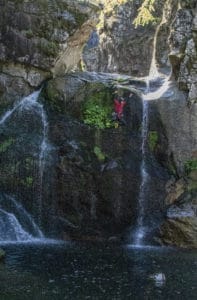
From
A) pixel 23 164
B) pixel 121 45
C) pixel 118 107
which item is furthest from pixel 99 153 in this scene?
pixel 121 45

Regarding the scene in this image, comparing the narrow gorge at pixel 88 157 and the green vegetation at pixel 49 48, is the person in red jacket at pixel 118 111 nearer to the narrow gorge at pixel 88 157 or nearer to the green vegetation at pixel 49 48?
the narrow gorge at pixel 88 157

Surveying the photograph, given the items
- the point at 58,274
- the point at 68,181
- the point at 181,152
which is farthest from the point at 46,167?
the point at 58,274

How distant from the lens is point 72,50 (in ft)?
74.7

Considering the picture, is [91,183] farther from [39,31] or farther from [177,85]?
[39,31]

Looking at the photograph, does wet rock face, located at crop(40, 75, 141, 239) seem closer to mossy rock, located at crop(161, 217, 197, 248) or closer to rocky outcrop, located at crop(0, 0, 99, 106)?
mossy rock, located at crop(161, 217, 197, 248)

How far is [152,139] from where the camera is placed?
18.9 m

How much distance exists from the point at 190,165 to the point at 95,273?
7985mm

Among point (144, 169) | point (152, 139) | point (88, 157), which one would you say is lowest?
point (144, 169)

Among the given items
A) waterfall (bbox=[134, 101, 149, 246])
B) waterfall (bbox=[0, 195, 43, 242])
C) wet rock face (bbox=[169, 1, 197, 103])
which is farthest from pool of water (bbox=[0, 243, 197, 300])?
wet rock face (bbox=[169, 1, 197, 103])

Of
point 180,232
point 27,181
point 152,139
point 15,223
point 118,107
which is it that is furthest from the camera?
point 118,107

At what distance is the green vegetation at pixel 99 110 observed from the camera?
744 inches

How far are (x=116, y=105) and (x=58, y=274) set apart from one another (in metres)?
8.92

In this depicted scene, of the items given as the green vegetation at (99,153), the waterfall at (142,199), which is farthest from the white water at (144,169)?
the green vegetation at (99,153)

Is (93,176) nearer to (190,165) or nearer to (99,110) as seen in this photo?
(99,110)
